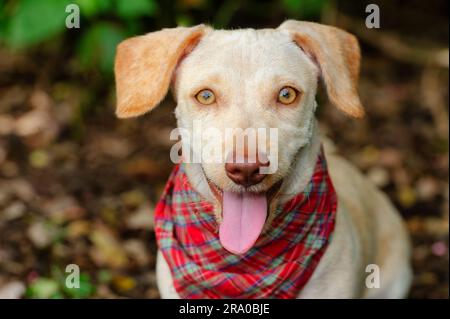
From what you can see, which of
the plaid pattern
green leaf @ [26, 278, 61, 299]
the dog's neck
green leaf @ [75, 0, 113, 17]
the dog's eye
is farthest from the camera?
green leaf @ [75, 0, 113, 17]

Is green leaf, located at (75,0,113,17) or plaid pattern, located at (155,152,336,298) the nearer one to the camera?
plaid pattern, located at (155,152,336,298)

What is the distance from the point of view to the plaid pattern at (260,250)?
12.1 feet

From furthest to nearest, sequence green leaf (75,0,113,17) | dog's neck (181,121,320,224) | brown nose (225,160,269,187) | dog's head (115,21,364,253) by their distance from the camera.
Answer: green leaf (75,0,113,17)
dog's neck (181,121,320,224)
dog's head (115,21,364,253)
brown nose (225,160,269,187)

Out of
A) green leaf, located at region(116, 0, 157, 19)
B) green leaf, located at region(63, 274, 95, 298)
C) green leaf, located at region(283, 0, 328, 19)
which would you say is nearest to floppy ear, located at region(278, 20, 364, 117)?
green leaf, located at region(116, 0, 157, 19)

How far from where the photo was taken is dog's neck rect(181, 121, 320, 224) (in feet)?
11.6

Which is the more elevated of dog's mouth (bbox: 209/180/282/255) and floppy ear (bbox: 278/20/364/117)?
floppy ear (bbox: 278/20/364/117)

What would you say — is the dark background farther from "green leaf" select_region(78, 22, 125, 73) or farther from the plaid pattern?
the plaid pattern

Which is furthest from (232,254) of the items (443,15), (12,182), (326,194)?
(443,15)

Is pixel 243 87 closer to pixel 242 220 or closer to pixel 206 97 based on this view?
pixel 206 97

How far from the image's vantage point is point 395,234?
15.3 ft

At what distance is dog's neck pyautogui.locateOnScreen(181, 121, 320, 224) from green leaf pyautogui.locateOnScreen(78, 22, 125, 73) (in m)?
1.98

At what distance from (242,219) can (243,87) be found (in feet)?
1.96

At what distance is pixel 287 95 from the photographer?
3324 millimetres

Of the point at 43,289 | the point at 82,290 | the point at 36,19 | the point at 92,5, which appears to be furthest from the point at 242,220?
the point at 36,19
